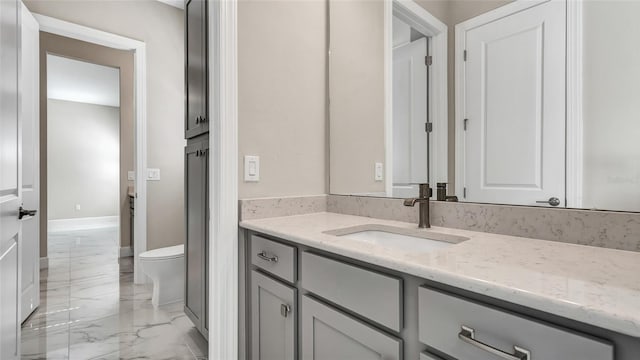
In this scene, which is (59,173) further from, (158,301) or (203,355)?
(203,355)

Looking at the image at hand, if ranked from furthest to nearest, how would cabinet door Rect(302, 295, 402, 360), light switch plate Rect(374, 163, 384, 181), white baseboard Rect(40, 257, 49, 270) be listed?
white baseboard Rect(40, 257, 49, 270), light switch plate Rect(374, 163, 384, 181), cabinet door Rect(302, 295, 402, 360)

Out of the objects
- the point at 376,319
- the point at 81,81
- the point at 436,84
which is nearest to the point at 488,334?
the point at 376,319

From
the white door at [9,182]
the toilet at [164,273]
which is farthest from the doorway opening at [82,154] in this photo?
the white door at [9,182]

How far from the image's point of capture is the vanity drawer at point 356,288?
2.64ft

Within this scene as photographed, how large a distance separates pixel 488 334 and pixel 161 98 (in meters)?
3.57

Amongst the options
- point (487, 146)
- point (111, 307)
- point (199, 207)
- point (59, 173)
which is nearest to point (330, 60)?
point (487, 146)

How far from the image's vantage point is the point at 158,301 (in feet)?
8.29

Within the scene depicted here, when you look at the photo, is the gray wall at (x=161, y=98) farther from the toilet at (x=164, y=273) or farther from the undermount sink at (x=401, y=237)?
the undermount sink at (x=401, y=237)

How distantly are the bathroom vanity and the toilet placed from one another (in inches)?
56.2

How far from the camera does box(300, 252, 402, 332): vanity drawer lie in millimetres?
804

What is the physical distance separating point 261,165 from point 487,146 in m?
0.95

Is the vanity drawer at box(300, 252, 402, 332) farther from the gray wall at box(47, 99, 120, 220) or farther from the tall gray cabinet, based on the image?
the gray wall at box(47, 99, 120, 220)

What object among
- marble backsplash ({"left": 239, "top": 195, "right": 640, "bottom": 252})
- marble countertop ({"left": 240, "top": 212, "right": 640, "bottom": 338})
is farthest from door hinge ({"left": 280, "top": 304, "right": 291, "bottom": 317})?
marble backsplash ({"left": 239, "top": 195, "right": 640, "bottom": 252})

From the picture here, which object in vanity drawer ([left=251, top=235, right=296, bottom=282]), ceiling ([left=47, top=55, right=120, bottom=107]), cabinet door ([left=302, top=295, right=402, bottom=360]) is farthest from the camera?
ceiling ([left=47, top=55, right=120, bottom=107])
